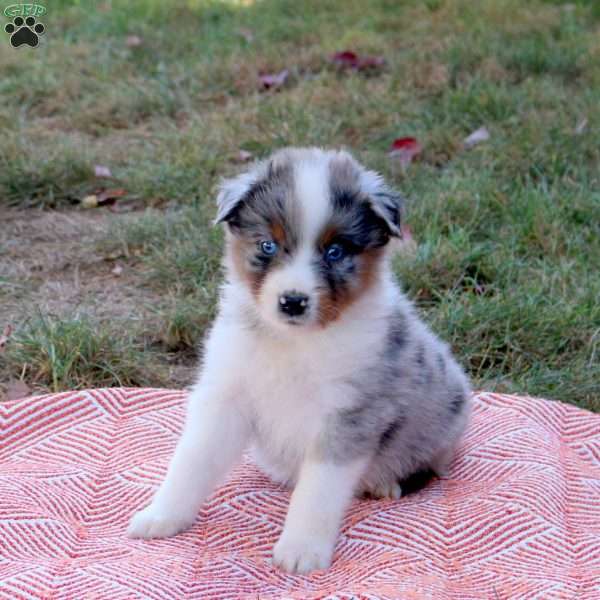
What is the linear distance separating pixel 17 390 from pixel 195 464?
62.5 inches

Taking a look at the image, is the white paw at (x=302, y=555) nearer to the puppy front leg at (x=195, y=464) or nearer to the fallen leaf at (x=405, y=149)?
the puppy front leg at (x=195, y=464)

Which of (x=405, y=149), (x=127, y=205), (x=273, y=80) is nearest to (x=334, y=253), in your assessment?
(x=127, y=205)

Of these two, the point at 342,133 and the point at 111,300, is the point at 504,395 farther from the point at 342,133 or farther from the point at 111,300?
the point at 342,133

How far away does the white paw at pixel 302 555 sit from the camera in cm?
330

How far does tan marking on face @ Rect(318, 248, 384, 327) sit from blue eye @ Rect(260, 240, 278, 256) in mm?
225

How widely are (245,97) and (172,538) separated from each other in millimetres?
5821

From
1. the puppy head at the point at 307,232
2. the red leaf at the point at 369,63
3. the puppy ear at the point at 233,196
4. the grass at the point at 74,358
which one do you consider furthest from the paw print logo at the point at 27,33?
the puppy head at the point at 307,232

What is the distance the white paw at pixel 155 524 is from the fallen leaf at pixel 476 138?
4.80 meters

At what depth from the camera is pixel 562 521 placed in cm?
373

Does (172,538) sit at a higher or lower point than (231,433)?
lower

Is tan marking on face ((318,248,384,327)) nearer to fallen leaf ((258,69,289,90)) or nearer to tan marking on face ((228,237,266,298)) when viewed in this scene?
tan marking on face ((228,237,266,298))

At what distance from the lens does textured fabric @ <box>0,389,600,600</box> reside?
10.5 ft

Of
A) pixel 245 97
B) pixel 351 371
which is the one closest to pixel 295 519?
pixel 351 371

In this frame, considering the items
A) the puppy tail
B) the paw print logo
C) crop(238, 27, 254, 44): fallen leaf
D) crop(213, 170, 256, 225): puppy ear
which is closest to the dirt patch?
the puppy tail
